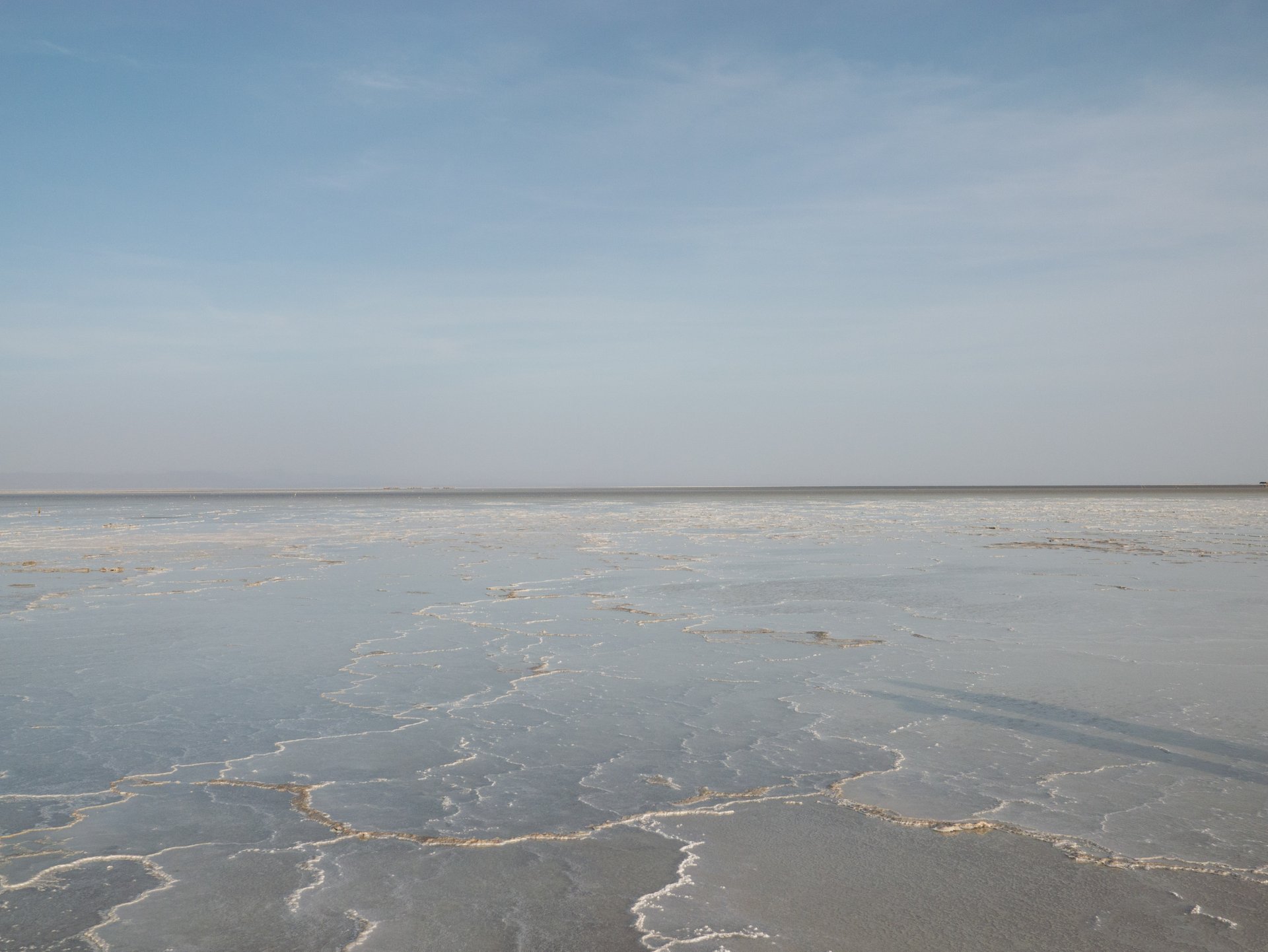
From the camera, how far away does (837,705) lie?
529cm

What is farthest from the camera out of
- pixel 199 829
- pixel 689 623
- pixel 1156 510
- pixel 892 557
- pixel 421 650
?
pixel 1156 510

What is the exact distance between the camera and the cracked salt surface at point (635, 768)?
2.75 meters

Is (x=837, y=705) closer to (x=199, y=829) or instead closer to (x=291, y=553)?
(x=199, y=829)

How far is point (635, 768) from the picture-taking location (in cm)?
416

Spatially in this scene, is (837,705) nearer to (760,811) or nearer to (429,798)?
(760,811)

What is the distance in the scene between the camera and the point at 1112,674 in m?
5.95

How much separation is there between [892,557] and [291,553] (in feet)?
31.2

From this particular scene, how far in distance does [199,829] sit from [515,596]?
6.35 m

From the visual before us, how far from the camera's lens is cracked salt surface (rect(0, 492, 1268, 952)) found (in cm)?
275

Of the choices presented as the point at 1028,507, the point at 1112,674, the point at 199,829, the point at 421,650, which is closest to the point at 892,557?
Answer: the point at 1112,674

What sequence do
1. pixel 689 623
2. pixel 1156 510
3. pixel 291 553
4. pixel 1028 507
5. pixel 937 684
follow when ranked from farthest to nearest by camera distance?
pixel 1028 507
pixel 1156 510
pixel 291 553
pixel 689 623
pixel 937 684

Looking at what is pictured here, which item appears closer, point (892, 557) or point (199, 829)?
point (199, 829)

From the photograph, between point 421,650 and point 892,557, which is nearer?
point 421,650

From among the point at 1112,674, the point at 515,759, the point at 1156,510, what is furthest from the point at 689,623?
the point at 1156,510
